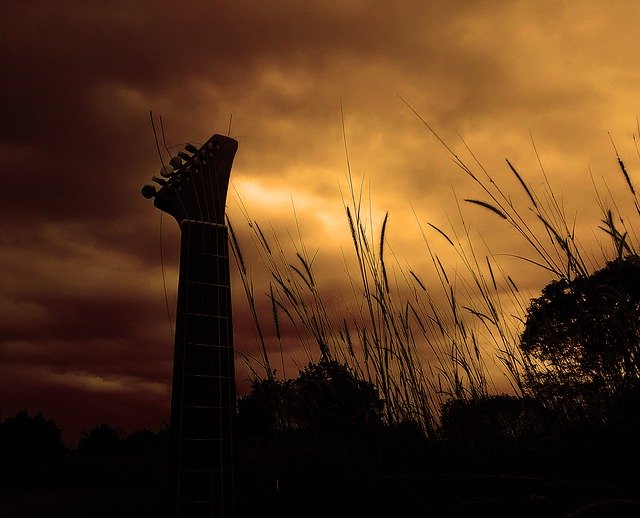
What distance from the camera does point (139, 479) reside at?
376 centimetres

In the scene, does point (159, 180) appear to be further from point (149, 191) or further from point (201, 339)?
point (201, 339)

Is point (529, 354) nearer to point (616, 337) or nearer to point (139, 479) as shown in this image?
point (616, 337)

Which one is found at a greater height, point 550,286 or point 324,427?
point 550,286

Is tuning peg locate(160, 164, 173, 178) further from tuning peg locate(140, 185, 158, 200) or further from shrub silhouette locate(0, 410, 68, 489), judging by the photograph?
shrub silhouette locate(0, 410, 68, 489)

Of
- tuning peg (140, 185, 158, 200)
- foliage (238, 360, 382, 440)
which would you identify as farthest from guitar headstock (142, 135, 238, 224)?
foliage (238, 360, 382, 440)

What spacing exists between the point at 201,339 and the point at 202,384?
180 mm

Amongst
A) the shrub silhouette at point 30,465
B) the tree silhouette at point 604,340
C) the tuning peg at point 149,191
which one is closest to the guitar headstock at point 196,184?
the tuning peg at point 149,191

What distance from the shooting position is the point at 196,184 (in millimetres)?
2611

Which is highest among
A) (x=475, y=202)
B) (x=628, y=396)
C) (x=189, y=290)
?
(x=475, y=202)

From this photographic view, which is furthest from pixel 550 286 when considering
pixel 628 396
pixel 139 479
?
pixel 628 396

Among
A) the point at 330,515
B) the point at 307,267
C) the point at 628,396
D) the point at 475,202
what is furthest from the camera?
the point at 307,267

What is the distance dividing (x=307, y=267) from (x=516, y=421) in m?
1.11

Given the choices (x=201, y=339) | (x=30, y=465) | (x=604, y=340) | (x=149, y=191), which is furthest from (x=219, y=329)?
(x=30, y=465)

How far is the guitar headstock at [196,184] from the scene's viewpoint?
8.23 ft
